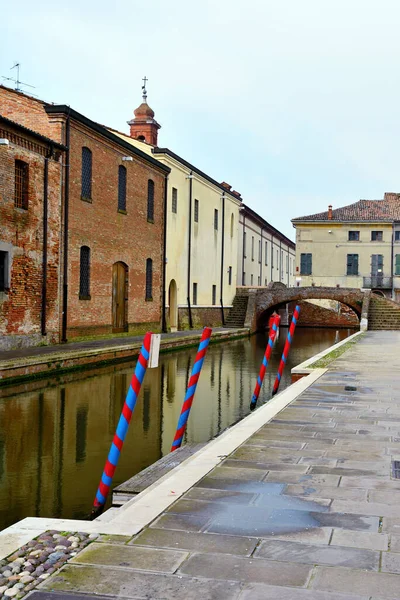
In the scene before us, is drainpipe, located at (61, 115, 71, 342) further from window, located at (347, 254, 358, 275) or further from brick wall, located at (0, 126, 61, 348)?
window, located at (347, 254, 358, 275)

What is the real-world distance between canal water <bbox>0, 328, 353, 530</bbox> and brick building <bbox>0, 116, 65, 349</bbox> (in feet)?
8.83

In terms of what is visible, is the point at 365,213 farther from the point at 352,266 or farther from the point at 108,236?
the point at 108,236

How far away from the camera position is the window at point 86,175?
20.6 meters

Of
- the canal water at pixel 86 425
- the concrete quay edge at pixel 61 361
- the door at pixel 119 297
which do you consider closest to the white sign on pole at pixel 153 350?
the canal water at pixel 86 425

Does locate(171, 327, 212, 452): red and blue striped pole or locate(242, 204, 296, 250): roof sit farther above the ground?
locate(242, 204, 296, 250): roof

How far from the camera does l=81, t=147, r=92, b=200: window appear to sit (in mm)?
20594

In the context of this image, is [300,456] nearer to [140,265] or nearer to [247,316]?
[140,265]

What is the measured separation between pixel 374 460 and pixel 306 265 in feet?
150

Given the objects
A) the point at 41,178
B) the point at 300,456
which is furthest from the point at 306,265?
the point at 300,456

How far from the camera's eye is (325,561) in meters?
3.21

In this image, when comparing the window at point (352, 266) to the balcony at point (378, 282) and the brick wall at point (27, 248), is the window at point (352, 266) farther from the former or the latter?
the brick wall at point (27, 248)

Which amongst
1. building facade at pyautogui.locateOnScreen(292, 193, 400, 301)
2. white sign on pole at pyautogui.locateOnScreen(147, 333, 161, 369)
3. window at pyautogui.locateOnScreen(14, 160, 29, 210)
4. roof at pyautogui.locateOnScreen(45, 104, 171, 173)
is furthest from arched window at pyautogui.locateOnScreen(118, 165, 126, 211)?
building facade at pyautogui.locateOnScreen(292, 193, 400, 301)

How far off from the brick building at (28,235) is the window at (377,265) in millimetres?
34915

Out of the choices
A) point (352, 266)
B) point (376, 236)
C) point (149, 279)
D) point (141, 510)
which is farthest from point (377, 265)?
point (141, 510)
